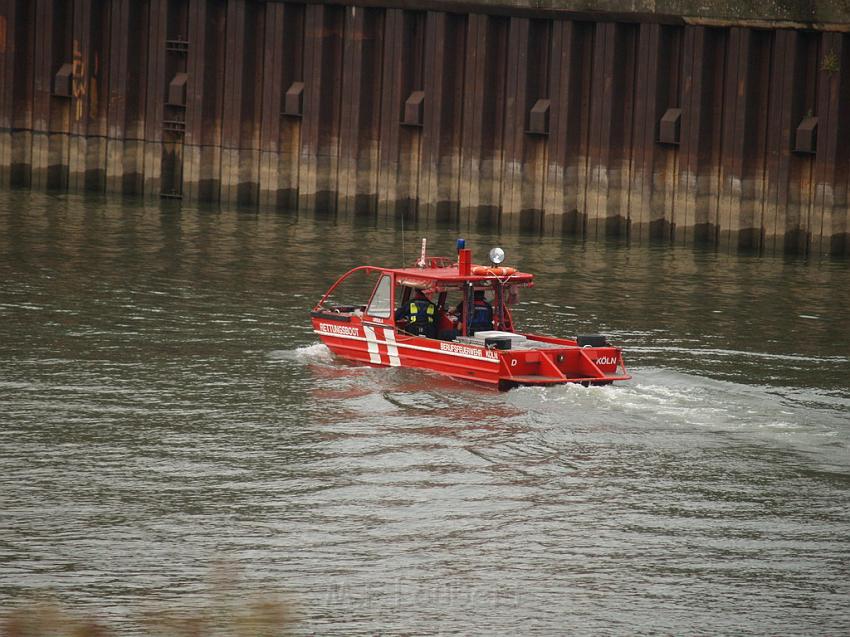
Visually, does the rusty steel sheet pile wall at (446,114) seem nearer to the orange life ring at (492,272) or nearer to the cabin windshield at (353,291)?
the cabin windshield at (353,291)

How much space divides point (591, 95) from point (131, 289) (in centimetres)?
1552

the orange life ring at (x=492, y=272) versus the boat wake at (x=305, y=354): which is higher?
the orange life ring at (x=492, y=272)

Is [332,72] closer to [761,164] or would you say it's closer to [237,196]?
[237,196]

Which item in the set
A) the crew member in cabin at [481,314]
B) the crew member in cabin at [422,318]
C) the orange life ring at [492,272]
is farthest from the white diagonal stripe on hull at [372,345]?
the orange life ring at [492,272]

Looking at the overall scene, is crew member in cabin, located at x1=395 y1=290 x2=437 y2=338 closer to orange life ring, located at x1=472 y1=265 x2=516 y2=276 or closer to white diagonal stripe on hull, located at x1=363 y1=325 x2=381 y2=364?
white diagonal stripe on hull, located at x1=363 y1=325 x2=381 y2=364

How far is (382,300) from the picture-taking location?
24.3 metres

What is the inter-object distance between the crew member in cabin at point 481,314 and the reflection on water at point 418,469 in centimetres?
142

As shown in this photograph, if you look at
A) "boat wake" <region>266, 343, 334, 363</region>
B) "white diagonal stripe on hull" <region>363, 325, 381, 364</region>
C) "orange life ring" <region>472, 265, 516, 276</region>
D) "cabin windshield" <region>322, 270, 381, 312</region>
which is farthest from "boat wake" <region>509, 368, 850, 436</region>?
"cabin windshield" <region>322, 270, 381, 312</region>

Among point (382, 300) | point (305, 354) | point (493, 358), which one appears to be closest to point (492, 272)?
point (382, 300)

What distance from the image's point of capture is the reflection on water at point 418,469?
14367mm

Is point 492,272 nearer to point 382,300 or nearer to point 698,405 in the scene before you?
point 382,300

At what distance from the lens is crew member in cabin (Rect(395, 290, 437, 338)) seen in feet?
79.0

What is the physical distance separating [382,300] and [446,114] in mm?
19100

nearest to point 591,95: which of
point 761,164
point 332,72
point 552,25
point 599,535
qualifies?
point 552,25
